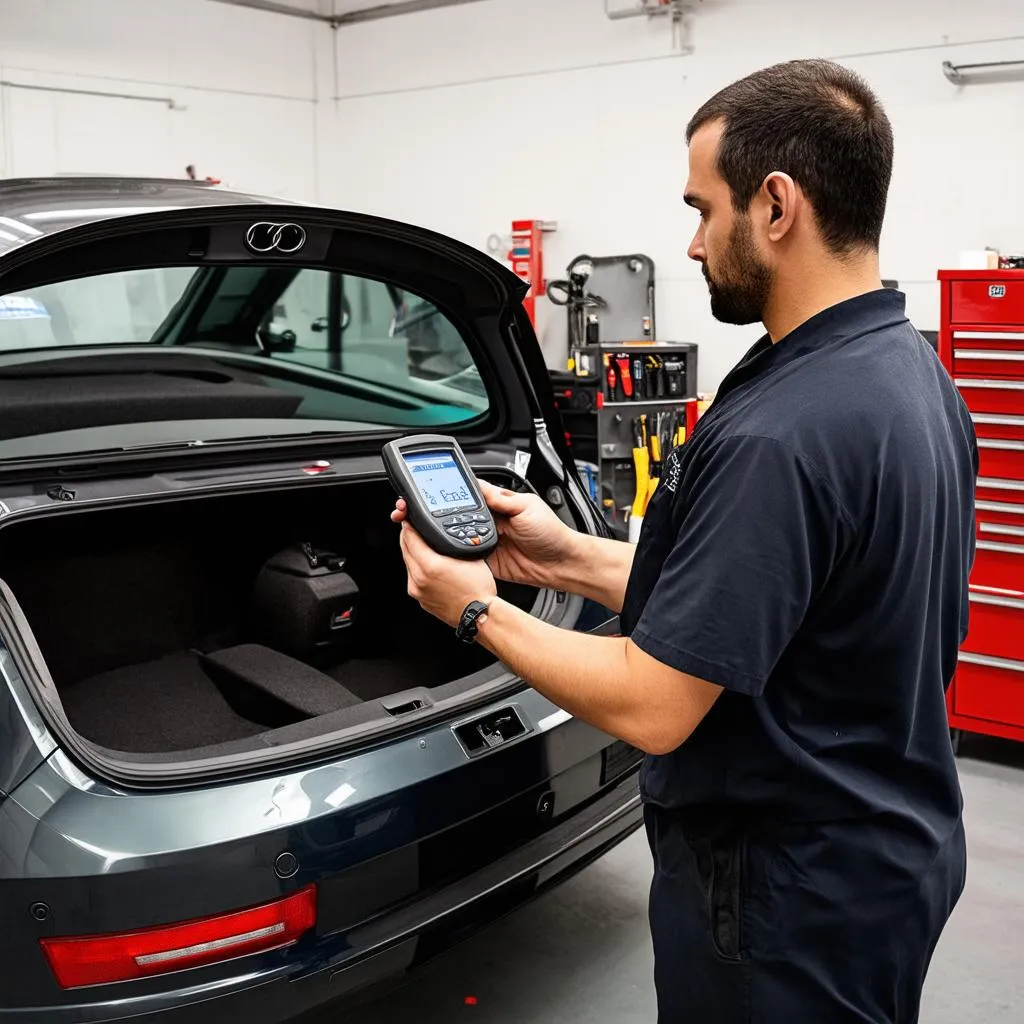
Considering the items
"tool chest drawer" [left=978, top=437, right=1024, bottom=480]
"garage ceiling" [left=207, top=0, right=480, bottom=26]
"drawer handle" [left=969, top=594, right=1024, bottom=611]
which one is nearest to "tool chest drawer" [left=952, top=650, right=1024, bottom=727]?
"drawer handle" [left=969, top=594, right=1024, bottom=611]

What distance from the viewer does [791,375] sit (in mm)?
1196

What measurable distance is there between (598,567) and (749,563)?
0.64 meters

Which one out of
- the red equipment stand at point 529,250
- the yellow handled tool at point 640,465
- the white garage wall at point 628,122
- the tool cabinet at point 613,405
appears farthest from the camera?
the red equipment stand at point 529,250

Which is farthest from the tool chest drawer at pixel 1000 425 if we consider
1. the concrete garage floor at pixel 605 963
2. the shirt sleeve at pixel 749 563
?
the shirt sleeve at pixel 749 563

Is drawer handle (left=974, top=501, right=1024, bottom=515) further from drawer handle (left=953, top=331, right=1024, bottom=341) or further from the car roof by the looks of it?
the car roof

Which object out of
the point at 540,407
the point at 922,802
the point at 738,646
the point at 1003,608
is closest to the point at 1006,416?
the point at 1003,608

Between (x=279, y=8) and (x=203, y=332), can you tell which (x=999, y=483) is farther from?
(x=279, y=8)

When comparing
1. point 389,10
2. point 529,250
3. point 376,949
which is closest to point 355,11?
point 389,10

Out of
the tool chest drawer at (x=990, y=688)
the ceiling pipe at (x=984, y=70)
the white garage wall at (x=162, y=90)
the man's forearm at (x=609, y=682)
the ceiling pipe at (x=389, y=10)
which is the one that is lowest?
the tool chest drawer at (x=990, y=688)

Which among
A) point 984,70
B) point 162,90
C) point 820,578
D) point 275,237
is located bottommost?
point 820,578

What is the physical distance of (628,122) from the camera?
20.2 ft

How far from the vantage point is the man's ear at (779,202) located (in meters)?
1.18

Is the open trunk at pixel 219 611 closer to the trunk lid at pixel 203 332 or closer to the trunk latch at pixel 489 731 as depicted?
the trunk lid at pixel 203 332

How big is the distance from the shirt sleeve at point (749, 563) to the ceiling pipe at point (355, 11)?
6322mm
